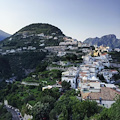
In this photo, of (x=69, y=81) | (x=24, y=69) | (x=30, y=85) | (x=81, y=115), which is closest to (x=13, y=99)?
(x=30, y=85)

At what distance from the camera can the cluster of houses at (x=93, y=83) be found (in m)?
17.1

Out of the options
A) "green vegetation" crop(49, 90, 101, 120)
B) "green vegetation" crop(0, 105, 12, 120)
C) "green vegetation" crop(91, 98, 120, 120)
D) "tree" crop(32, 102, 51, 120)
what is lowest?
"green vegetation" crop(0, 105, 12, 120)

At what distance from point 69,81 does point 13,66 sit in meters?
36.4

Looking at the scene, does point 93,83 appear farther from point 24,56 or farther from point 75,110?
point 24,56

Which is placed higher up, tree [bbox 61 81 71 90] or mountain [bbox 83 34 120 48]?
mountain [bbox 83 34 120 48]

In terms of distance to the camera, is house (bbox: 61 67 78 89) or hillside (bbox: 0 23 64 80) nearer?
house (bbox: 61 67 78 89)

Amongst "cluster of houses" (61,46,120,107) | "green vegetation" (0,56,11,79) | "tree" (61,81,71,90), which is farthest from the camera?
"green vegetation" (0,56,11,79)

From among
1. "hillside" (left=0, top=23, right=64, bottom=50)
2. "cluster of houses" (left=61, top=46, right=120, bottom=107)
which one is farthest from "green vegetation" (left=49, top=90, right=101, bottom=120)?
"hillside" (left=0, top=23, right=64, bottom=50)

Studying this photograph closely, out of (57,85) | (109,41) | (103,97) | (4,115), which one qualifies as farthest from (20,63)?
(109,41)

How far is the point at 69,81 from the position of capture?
2567cm

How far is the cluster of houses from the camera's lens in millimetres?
17062

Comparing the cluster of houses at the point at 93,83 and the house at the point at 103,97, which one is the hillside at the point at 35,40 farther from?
the house at the point at 103,97

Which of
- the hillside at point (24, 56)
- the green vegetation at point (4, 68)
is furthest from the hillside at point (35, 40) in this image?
the green vegetation at point (4, 68)

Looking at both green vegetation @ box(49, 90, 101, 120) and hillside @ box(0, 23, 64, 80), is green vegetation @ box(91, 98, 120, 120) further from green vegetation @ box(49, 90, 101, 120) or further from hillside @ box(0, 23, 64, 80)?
hillside @ box(0, 23, 64, 80)
